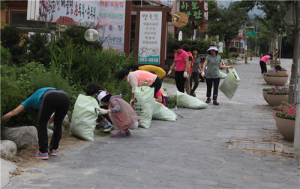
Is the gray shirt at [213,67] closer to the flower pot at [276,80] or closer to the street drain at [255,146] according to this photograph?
the street drain at [255,146]

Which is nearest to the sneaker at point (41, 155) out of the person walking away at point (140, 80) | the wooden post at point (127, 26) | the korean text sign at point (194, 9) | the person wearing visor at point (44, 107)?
the person wearing visor at point (44, 107)

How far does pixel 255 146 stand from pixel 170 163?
1.78m

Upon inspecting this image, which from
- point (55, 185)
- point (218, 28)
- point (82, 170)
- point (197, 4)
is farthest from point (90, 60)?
point (218, 28)

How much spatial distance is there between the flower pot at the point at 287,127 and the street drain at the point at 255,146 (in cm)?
29

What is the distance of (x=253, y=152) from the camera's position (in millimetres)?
5566

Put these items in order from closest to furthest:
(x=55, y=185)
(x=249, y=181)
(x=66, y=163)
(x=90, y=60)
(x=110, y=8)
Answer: (x=55, y=185), (x=249, y=181), (x=66, y=163), (x=90, y=60), (x=110, y=8)

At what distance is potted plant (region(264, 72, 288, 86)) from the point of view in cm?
1666

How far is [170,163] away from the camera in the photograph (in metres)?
4.94

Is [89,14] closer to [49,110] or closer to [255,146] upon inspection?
[49,110]

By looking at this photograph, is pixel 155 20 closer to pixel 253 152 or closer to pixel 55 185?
pixel 253 152

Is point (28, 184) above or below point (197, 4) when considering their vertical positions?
below

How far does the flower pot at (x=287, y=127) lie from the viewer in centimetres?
603

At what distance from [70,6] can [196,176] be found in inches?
342

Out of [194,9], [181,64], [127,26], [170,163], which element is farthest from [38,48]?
[194,9]
